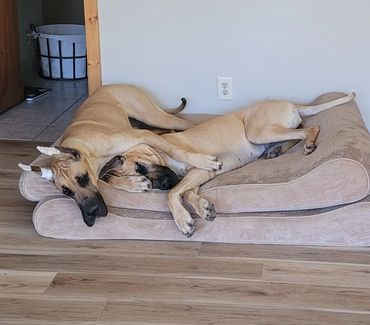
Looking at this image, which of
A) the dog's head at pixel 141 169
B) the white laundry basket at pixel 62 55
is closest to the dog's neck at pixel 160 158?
the dog's head at pixel 141 169

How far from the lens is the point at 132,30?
3824 mm

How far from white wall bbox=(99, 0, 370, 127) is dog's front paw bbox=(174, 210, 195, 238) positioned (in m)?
1.15

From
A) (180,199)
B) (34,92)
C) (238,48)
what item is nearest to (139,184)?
(180,199)

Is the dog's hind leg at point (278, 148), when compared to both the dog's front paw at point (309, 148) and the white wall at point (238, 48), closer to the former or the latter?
the dog's front paw at point (309, 148)

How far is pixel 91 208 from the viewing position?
9.25 ft

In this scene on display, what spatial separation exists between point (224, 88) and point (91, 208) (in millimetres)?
1322

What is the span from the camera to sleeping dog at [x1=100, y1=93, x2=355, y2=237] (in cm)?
293

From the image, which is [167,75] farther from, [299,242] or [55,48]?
[55,48]

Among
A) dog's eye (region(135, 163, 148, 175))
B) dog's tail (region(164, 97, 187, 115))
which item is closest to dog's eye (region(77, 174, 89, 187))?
dog's eye (region(135, 163, 148, 175))

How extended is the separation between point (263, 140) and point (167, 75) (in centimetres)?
85

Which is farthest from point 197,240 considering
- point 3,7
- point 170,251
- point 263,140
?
point 3,7

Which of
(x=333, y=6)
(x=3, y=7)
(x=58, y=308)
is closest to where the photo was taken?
(x=58, y=308)

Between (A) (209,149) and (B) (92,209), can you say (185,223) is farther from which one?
(A) (209,149)

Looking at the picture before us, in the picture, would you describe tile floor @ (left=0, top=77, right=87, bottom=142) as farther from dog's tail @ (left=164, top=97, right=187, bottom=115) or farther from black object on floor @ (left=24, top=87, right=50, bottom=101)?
dog's tail @ (left=164, top=97, right=187, bottom=115)
